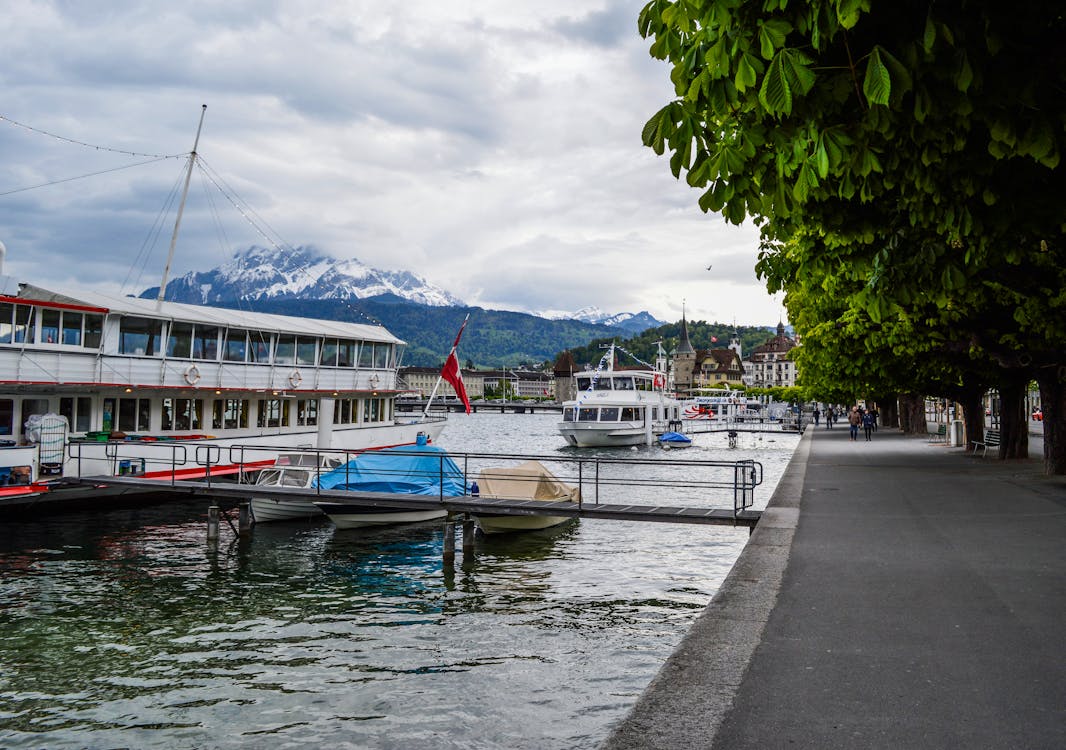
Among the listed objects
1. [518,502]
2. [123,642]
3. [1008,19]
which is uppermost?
[1008,19]

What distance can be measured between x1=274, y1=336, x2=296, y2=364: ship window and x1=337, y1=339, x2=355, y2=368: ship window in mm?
2901

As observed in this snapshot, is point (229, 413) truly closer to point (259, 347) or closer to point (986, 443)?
point (259, 347)

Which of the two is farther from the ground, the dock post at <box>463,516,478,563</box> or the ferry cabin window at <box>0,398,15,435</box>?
the ferry cabin window at <box>0,398,15,435</box>

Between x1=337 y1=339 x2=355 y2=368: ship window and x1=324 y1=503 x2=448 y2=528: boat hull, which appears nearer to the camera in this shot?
x1=324 y1=503 x2=448 y2=528: boat hull

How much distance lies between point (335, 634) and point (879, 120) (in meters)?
11.2

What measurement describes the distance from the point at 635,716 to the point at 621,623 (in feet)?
29.4

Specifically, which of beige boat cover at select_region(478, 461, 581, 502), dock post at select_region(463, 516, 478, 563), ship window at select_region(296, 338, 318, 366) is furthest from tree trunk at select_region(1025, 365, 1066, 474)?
ship window at select_region(296, 338, 318, 366)

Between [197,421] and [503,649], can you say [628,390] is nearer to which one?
[197,421]

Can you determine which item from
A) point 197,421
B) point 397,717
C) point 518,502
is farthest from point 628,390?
point 397,717

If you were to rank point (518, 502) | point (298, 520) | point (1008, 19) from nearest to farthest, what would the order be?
1. point (1008, 19)
2. point (518, 502)
3. point (298, 520)

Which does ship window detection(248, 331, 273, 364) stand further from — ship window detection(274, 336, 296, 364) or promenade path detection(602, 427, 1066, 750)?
promenade path detection(602, 427, 1066, 750)

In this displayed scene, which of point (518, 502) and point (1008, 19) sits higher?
point (1008, 19)

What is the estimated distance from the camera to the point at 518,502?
779 inches

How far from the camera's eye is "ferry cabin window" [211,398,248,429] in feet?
105
